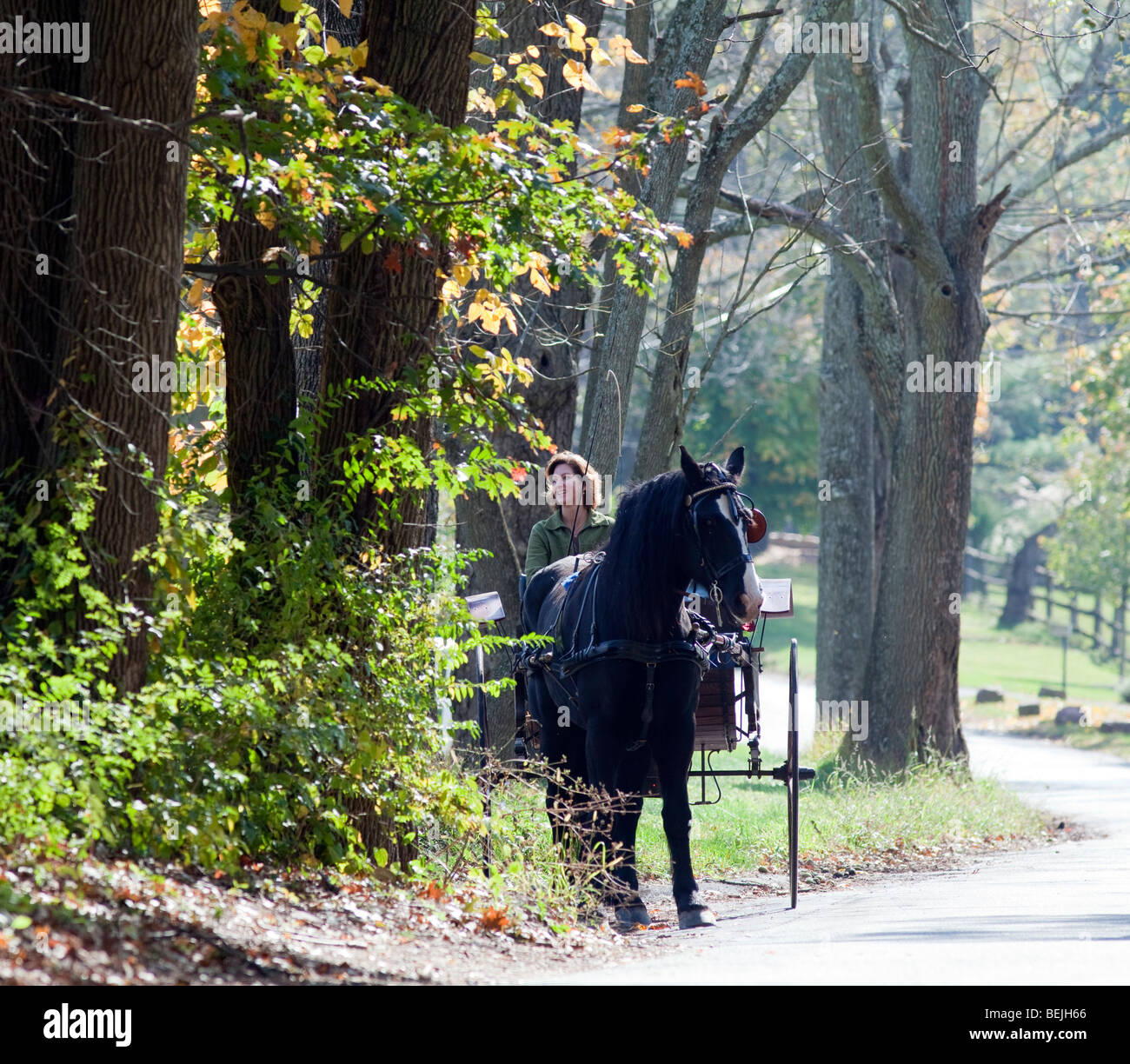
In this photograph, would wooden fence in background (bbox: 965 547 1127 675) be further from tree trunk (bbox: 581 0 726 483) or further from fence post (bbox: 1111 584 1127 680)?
tree trunk (bbox: 581 0 726 483)

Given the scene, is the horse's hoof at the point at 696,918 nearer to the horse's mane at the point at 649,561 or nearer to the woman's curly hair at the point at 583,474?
the horse's mane at the point at 649,561

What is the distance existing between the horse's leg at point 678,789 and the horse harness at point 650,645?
0.10m

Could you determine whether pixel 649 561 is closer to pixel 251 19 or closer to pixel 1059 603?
pixel 251 19

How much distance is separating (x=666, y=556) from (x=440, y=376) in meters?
1.62

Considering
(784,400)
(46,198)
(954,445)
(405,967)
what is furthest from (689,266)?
(784,400)

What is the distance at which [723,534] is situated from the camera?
329 inches

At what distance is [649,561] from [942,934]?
2.52m

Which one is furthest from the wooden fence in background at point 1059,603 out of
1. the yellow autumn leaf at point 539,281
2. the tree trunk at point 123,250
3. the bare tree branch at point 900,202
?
the tree trunk at point 123,250

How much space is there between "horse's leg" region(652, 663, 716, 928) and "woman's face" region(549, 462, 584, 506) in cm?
177

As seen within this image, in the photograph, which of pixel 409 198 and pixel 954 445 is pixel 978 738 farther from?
pixel 409 198

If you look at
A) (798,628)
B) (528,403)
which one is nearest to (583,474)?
(528,403)

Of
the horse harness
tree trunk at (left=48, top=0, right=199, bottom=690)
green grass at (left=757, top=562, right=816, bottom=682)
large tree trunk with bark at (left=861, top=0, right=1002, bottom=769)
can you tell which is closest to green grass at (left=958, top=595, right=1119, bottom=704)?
green grass at (left=757, top=562, right=816, bottom=682)

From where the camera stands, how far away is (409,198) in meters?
7.32

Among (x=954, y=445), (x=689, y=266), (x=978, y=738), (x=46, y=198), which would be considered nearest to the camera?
(x=46, y=198)
